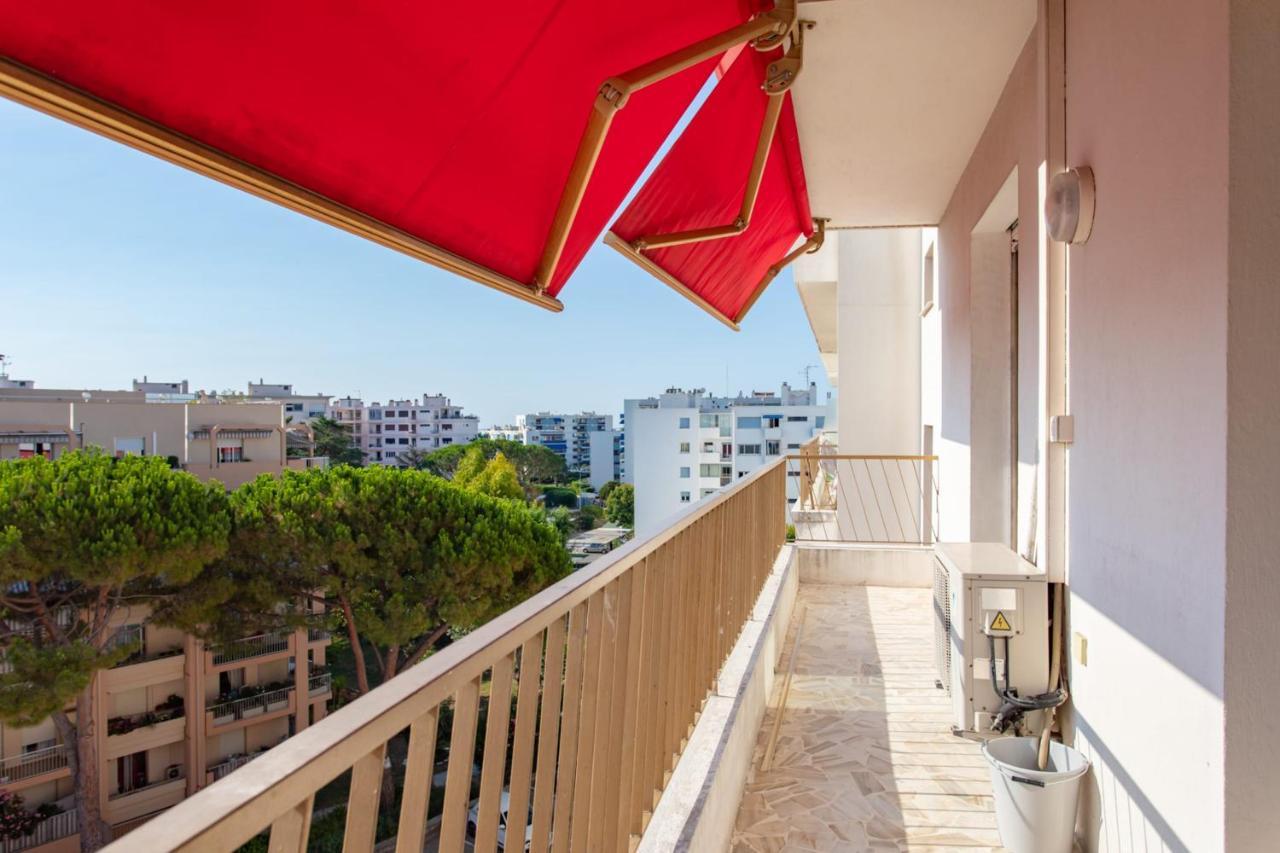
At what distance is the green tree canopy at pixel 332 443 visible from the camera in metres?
59.4

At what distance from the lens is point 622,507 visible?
64.2m

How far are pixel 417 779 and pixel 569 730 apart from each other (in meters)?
0.59

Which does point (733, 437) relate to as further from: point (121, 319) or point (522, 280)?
point (121, 319)

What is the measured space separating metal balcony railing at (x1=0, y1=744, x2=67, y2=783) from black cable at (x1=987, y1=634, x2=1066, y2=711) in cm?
2675

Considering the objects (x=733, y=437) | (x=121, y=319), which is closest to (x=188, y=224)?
(x=121, y=319)

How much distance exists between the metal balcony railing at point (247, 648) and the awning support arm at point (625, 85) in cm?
2534

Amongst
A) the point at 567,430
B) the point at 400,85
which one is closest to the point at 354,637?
the point at 400,85

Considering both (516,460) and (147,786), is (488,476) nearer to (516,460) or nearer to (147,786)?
(516,460)

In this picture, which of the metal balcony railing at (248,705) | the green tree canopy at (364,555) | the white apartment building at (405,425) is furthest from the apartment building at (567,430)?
the green tree canopy at (364,555)

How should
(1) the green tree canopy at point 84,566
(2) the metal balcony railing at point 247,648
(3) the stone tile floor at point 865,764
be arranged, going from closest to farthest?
(3) the stone tile floor at point 865,764 < (1) the green tree canopy at point 84,566 < (2) the metal balcony railing at point 247,648

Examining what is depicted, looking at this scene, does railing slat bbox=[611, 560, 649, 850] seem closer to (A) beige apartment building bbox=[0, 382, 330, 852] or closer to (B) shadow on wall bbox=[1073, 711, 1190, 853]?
(B) shadow on wall bbox=[1073, 711, 1190, 853]

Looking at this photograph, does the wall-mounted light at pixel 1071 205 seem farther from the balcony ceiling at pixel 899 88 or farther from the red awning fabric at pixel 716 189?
the red awning fabric at pixel 716 189

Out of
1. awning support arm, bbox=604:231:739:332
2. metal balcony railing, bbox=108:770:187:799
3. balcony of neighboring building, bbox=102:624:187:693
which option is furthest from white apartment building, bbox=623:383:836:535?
awning support arm, bbox=604:231:739:332

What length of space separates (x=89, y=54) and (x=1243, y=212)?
246cm
